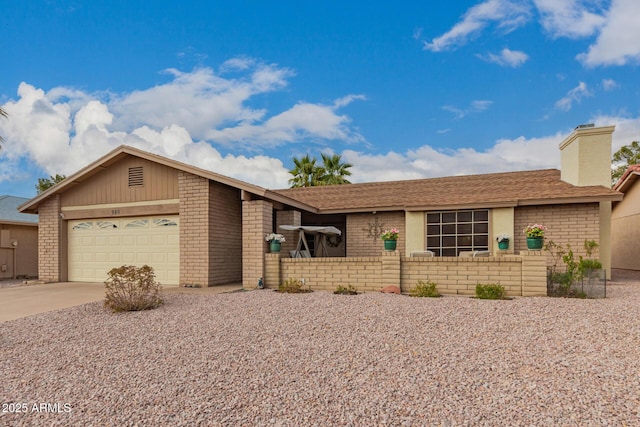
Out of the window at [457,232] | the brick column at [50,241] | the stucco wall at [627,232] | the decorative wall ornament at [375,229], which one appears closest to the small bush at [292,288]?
the decorative wall ornament at [375,229]

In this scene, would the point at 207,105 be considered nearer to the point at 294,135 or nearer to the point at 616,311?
the point at 294,135

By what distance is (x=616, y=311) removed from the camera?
22.5ft

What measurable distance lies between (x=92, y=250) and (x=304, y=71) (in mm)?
10129

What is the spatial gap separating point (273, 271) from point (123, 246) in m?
5.53

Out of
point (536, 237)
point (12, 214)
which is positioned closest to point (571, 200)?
point (536, 237)

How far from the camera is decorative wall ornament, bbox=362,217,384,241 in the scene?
13805 mm

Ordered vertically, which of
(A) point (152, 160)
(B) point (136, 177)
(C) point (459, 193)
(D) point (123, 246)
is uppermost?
(A) point (152, 160)

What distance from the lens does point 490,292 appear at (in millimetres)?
8406

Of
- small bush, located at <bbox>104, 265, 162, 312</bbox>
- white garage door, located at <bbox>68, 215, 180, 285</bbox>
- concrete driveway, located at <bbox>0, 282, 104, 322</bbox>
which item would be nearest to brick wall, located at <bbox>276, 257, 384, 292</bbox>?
small bush, located at <bbox>104, 265, 162, 312</bbox>

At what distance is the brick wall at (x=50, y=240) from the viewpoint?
42.4 ft

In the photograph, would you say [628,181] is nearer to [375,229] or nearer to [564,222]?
[564,222]

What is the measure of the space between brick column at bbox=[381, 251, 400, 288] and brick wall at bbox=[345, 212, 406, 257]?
399 cm

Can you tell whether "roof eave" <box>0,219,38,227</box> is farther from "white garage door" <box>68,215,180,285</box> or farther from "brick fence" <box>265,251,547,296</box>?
"brick fence" <box>265,251,547,296</box>

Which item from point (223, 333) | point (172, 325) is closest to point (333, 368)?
point (223, 333)
